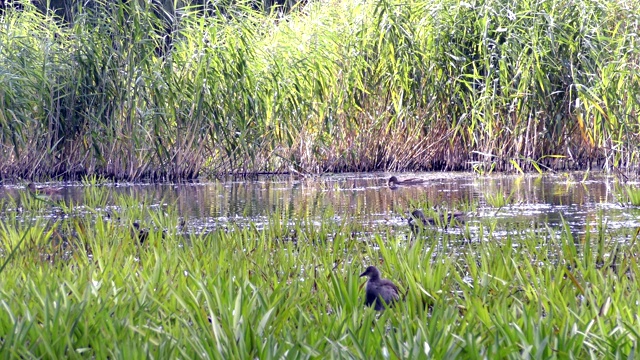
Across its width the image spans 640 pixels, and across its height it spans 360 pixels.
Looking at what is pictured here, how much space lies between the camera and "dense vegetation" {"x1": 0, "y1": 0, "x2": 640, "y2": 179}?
30.5 feet

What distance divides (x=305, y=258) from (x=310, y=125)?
6.57 meters

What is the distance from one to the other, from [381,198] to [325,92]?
2.94m

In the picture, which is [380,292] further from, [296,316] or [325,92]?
[325,92]

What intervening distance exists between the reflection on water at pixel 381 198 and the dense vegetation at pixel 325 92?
491 mm

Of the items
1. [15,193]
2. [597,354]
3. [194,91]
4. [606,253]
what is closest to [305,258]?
[606,253]

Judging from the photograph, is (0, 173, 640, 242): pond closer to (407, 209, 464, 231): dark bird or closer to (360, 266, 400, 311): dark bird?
(407, 209, 464, 231): dark bird

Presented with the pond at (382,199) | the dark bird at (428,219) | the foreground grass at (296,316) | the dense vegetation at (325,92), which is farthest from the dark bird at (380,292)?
the dense vegetation at (325,92)

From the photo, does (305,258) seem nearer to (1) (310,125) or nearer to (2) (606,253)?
(2) (606,253)

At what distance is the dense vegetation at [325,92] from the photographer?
30.5 ft

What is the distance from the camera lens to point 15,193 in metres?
8.23

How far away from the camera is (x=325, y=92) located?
10.1m

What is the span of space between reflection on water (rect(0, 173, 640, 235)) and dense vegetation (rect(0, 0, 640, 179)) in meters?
0.49

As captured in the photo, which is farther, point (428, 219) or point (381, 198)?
point (381, 198)

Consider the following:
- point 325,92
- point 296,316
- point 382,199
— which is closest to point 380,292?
point 296,316
